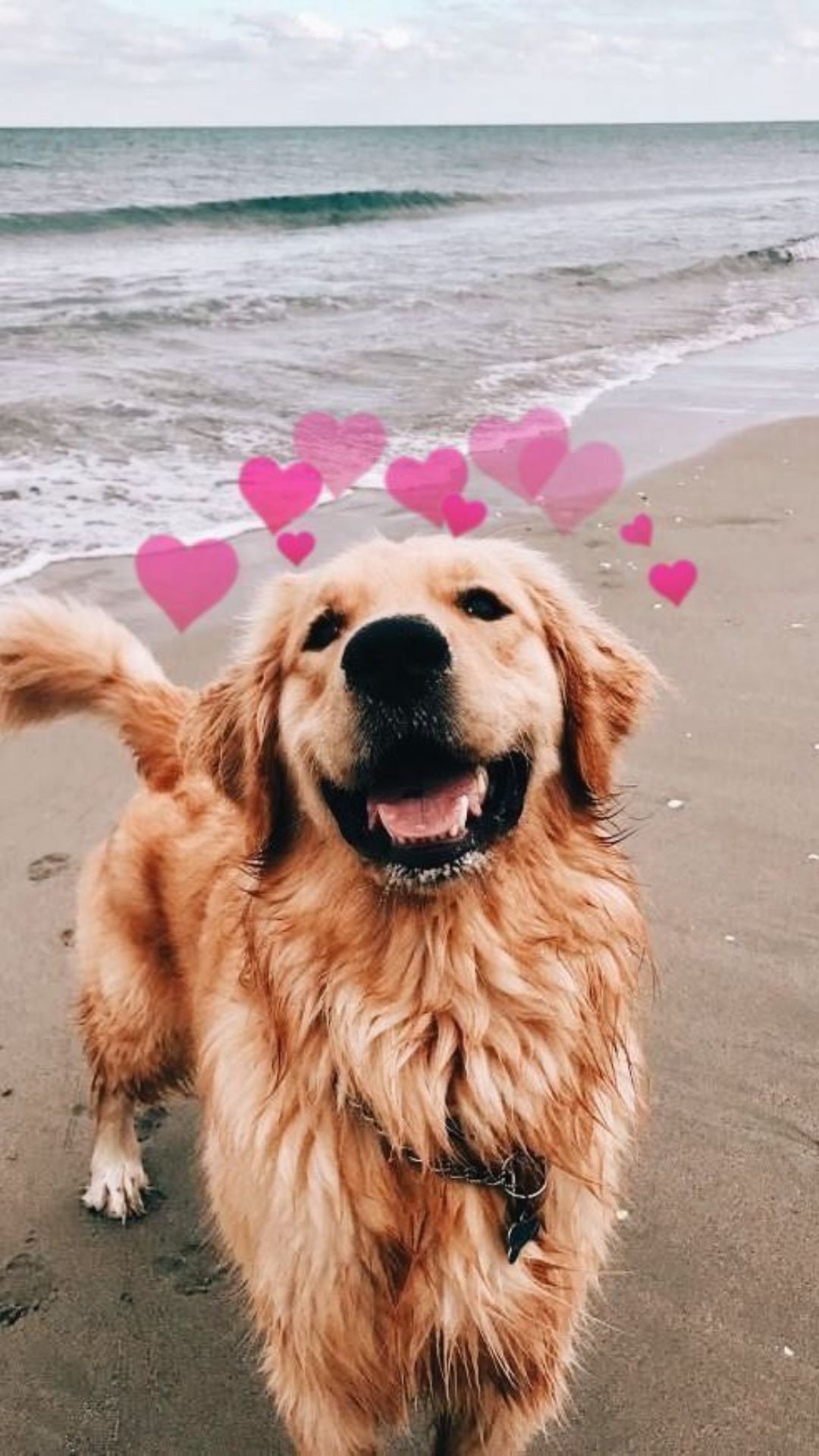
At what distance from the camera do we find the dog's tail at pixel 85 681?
117 inches

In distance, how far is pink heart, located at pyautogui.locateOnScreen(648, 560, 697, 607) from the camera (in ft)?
19.0

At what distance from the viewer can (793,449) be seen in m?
8.22

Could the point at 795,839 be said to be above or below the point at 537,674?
below

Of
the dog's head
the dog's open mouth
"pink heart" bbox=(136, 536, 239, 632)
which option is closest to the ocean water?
"pink heart" bbox=(136, 536, 239, 632)

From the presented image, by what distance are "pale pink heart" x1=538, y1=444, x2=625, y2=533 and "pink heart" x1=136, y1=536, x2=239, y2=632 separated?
72.9 inches

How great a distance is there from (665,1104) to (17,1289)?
1.57 meters

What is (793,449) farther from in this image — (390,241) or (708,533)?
(390,241)

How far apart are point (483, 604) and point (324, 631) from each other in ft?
1.00

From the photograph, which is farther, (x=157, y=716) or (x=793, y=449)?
(x=793, y=449)

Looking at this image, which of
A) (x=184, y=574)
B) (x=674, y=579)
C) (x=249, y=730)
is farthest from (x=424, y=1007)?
(x=184, y=574)

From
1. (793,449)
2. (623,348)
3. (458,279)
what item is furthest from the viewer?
(458,279)

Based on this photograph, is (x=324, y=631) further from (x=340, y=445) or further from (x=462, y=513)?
(x=340, y=445)

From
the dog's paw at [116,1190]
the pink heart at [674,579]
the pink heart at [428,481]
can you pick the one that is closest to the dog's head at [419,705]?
the dog's paw at [116,1190]

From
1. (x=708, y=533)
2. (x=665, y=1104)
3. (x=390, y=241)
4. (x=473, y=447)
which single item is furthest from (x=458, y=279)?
(x=665, y=1104)
